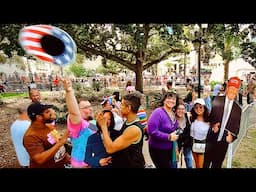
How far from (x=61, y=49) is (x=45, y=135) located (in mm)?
794

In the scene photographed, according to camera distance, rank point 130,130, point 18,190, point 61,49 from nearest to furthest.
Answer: point 130,130, point 61,49, point 18,190

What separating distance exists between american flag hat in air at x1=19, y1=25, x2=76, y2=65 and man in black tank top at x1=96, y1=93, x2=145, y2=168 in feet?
2.13

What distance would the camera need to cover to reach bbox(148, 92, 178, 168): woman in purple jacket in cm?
277

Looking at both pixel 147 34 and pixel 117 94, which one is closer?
pixel 117 94

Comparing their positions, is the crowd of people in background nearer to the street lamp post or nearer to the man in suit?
the man in suit

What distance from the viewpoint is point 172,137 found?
9.19 ft

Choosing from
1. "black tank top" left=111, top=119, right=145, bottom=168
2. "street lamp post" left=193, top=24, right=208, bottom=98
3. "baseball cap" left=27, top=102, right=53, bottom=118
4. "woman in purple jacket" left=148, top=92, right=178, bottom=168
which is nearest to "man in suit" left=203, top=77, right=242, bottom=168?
"street lamp post" left=193, top=24, right=208, bottom=98

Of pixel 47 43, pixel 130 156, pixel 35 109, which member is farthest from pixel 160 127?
pixel 47 43

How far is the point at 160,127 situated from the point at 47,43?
1.29 meters

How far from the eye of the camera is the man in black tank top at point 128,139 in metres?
2.36

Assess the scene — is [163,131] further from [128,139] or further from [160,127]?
[128,139]

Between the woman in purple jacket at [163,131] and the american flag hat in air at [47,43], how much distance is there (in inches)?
38.4
